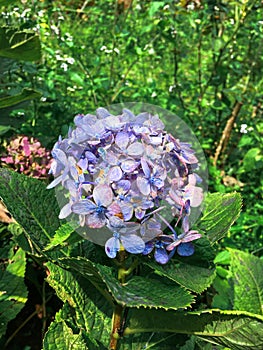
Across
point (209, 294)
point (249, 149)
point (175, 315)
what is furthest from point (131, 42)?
point (175, 315)

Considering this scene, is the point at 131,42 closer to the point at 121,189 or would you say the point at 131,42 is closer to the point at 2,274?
the point at 2,274

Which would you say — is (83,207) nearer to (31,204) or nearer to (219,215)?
(31,204)

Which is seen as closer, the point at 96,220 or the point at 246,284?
the point at 96,220

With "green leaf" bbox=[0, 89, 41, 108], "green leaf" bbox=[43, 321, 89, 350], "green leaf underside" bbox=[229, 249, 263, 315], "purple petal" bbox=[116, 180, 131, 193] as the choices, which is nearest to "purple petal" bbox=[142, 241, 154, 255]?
"purple petal" bbox=[116, 180, 131, 193]

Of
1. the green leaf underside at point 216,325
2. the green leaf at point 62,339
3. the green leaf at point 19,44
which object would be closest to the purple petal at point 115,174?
the green leaf underside at point 216,325

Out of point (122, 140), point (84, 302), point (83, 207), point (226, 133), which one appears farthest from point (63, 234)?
point (226, 133)

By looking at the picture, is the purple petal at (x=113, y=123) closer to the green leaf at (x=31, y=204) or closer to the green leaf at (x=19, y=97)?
the green leaf at (x=31, y=204)
